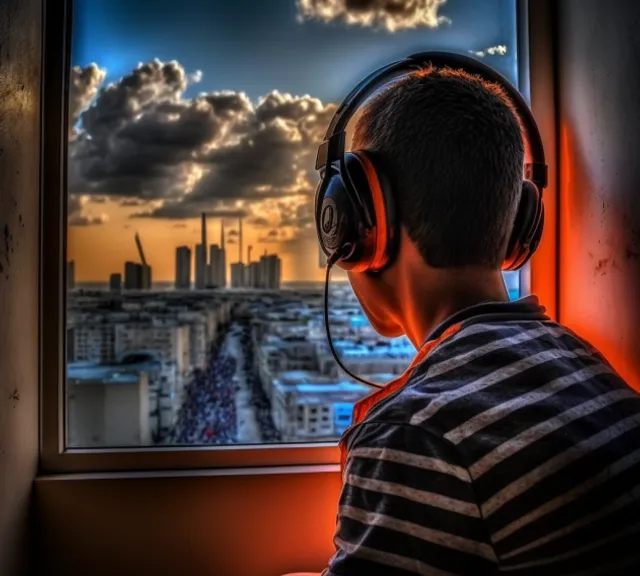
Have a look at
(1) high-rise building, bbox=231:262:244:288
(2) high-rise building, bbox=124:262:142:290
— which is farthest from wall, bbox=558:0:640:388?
(2) high-rise building, bbox=124:262:142:290

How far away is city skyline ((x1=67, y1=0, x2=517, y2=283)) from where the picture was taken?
3.87ft

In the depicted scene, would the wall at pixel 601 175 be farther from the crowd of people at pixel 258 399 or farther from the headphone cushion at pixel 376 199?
the crowd of people at pixel 258 399

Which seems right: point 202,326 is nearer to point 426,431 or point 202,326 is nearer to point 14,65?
point 14,65

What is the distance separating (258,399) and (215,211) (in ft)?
1.41

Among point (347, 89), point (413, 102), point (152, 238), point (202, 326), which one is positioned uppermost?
point (347, 89)

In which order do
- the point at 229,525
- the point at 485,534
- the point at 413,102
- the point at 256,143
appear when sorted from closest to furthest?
1. the point at 485,534
2. the point at 413,102
3. the point at 229,525
4. the point at 256,143

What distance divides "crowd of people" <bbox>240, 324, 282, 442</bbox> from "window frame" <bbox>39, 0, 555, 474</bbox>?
0.08 metres

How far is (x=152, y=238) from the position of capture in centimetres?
119

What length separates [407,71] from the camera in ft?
2.91

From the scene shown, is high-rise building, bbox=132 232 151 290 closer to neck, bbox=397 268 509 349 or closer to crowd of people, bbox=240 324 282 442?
crowd of people, bbox=240 324 282 442

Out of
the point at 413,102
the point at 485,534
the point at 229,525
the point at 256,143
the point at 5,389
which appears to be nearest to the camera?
the point at 485,534

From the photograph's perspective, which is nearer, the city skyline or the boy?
the boy

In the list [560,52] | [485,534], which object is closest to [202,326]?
[485,534]

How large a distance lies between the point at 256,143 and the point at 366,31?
1.16 feet
